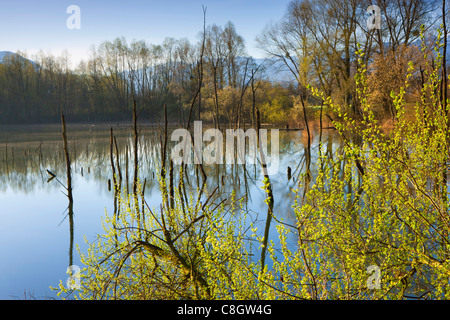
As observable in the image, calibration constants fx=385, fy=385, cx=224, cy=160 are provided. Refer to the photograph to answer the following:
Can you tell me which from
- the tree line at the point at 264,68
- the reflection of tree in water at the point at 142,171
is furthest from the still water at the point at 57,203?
the tree line at the point at 264,68

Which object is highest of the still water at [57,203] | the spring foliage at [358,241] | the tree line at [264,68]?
the tree line at [264,68]

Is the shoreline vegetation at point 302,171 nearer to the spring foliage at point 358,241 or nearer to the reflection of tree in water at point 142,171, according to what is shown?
the spring foliage at point 358,241

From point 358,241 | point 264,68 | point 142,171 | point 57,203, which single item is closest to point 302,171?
point 142,171

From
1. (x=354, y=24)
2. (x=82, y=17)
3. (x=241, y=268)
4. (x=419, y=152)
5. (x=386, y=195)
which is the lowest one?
(x=241, y=268)

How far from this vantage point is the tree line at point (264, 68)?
22250 millimetres

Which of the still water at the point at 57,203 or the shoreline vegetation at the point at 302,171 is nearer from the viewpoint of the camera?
the shoreline vegetation at the point at 302,171

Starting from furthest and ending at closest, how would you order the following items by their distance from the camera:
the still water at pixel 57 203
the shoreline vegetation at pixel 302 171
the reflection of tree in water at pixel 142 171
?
the reflection of tree in water at pixel 142 171 → the still water at pixel 57 203 → the shoreline vegetation at pixel 302 171

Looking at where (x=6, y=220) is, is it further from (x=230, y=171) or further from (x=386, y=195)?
(x=386, y=195)

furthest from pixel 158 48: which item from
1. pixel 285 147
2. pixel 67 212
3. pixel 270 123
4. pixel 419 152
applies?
pixel 419 152

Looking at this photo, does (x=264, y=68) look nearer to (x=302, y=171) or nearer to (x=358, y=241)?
(x=302, y=171)

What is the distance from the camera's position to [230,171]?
49.7 ft

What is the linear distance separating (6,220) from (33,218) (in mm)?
628

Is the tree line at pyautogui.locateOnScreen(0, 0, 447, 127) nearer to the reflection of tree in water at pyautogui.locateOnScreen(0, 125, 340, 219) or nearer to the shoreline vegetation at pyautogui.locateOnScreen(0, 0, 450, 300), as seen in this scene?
the shoreline vegetation at pyautogui.locateOnScreen(0, 0, 450, 300)

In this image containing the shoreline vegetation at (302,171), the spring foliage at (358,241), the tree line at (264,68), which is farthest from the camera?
the tree line at (264,68)
